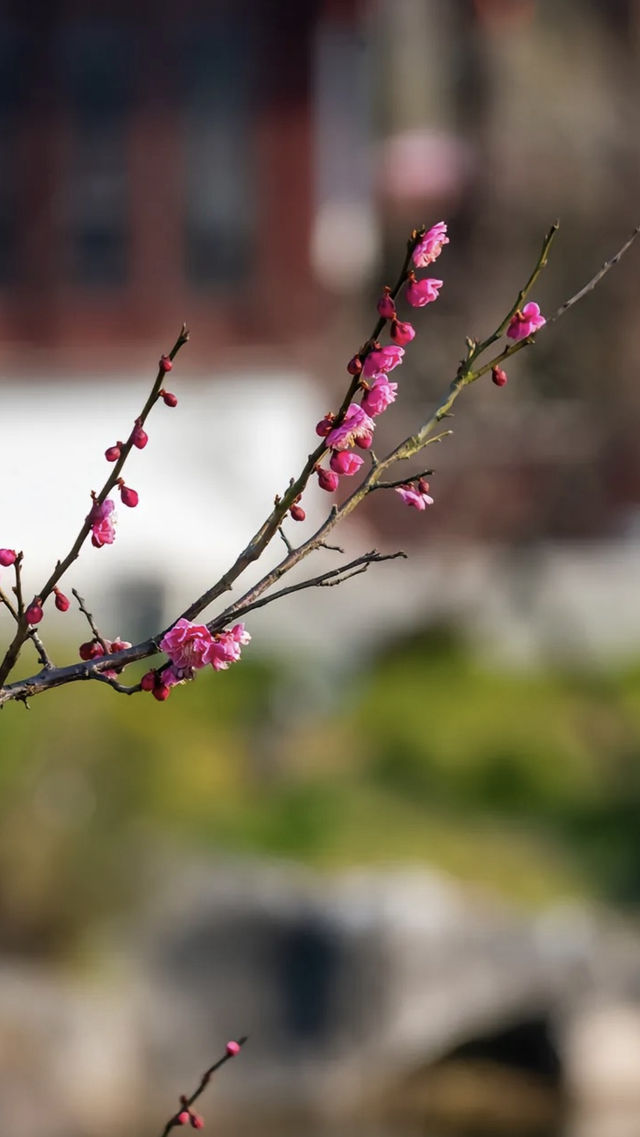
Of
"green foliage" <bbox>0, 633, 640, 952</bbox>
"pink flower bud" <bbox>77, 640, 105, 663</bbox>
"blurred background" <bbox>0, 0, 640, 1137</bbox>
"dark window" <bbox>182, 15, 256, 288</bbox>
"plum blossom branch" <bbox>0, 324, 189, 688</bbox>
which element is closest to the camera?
"plum blossom branch" <bbox>0, 324, 189, 688</bbox>

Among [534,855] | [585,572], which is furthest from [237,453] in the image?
[534,855]

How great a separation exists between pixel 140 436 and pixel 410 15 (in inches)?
678

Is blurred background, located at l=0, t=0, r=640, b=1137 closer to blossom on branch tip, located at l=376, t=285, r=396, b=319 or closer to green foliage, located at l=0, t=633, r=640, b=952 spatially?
green foliage, located at l=0, t=633, r=640, b=952

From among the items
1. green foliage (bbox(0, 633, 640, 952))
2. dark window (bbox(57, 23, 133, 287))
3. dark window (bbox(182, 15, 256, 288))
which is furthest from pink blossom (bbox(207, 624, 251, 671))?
dark window (bbox(57, 23, 133, 287))

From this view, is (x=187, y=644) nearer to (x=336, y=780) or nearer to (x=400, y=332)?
(x=400, y=332)

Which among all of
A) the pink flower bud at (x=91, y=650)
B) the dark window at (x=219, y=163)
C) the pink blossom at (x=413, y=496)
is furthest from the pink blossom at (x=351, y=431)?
the dark window at (x=219, y=163)

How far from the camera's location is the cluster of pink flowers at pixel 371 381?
147cm

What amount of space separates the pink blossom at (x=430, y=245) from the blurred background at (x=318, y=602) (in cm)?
508

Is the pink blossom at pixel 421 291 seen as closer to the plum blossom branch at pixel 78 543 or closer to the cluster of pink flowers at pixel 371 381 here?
the cluster of pink flowers at pixel 371 381

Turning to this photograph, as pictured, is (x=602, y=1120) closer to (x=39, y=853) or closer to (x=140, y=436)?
(x=39, y=853)

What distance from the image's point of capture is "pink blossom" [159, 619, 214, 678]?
1466 mm

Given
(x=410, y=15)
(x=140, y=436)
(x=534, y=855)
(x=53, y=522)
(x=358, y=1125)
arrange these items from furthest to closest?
(x=410, y=15)
(x=53, y=522)
(x=534, y=855)
(x=358, y=1125)
(x=140, y=436)

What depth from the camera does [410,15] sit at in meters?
17.6

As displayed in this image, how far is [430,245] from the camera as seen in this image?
151cm
